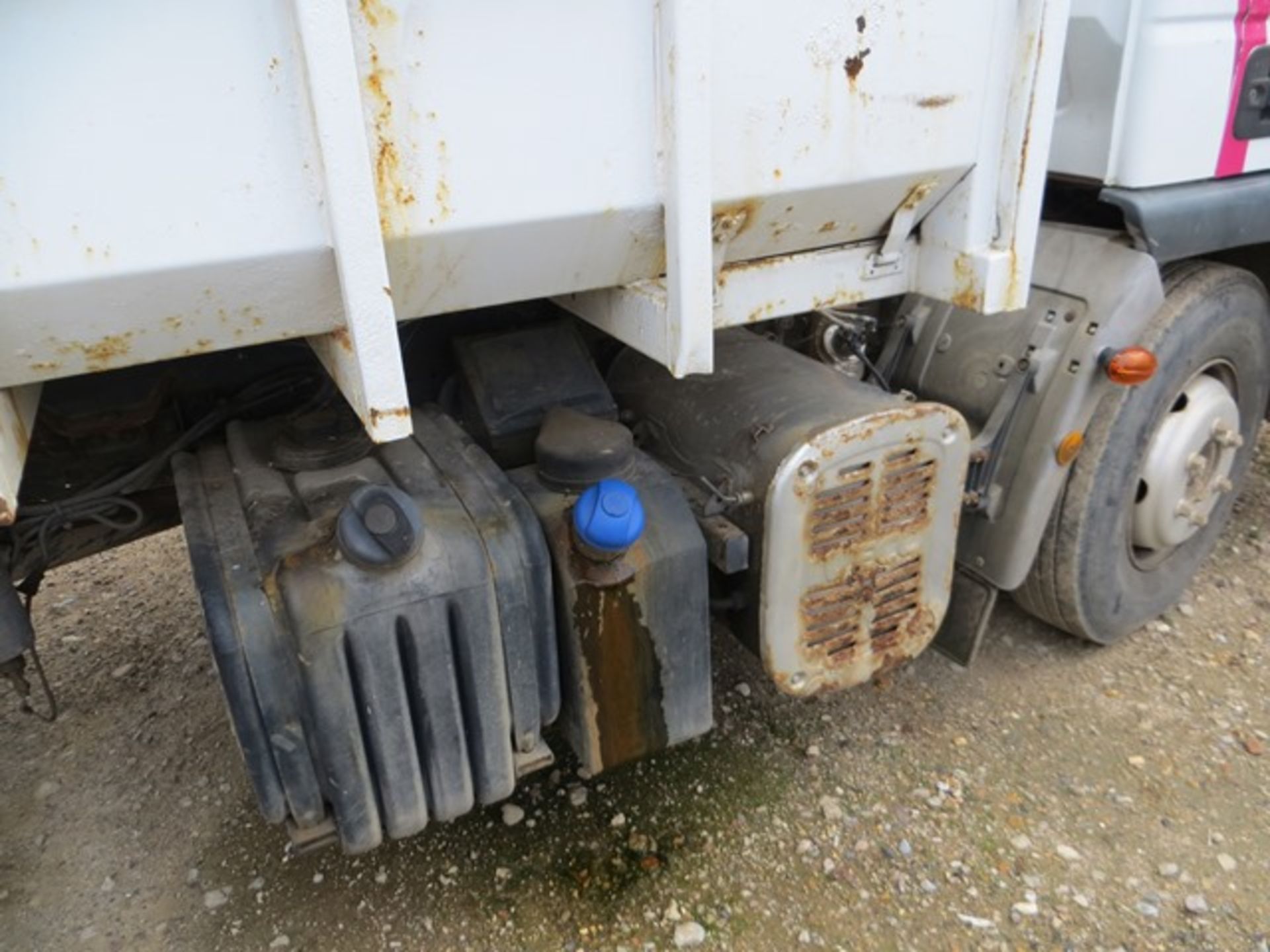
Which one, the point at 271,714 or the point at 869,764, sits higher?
the point at 271,714

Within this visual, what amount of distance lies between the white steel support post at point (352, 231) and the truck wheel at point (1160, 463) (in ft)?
5.09

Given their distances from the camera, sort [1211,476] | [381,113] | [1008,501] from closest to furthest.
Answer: [381,113], [1008,501], [1211,476]

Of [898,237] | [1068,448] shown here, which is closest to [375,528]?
[898,237]

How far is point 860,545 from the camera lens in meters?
1.64

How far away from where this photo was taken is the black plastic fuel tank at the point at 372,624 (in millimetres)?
1303

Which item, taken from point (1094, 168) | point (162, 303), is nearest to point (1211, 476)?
point (1094, 168)

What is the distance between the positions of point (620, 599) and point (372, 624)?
14.9 inches

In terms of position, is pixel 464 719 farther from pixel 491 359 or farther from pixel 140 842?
pixel 140 842

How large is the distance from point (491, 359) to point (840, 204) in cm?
69

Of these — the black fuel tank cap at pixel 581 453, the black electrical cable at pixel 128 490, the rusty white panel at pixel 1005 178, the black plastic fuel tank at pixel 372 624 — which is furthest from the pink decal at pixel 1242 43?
the black electrical cable at pixel 128 490

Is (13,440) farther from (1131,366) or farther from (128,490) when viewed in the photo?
(1131,366)

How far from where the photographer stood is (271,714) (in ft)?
4.37

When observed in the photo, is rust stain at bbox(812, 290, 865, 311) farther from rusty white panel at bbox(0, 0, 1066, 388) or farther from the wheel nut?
the wheel nut

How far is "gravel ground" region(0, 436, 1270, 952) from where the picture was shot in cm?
177
